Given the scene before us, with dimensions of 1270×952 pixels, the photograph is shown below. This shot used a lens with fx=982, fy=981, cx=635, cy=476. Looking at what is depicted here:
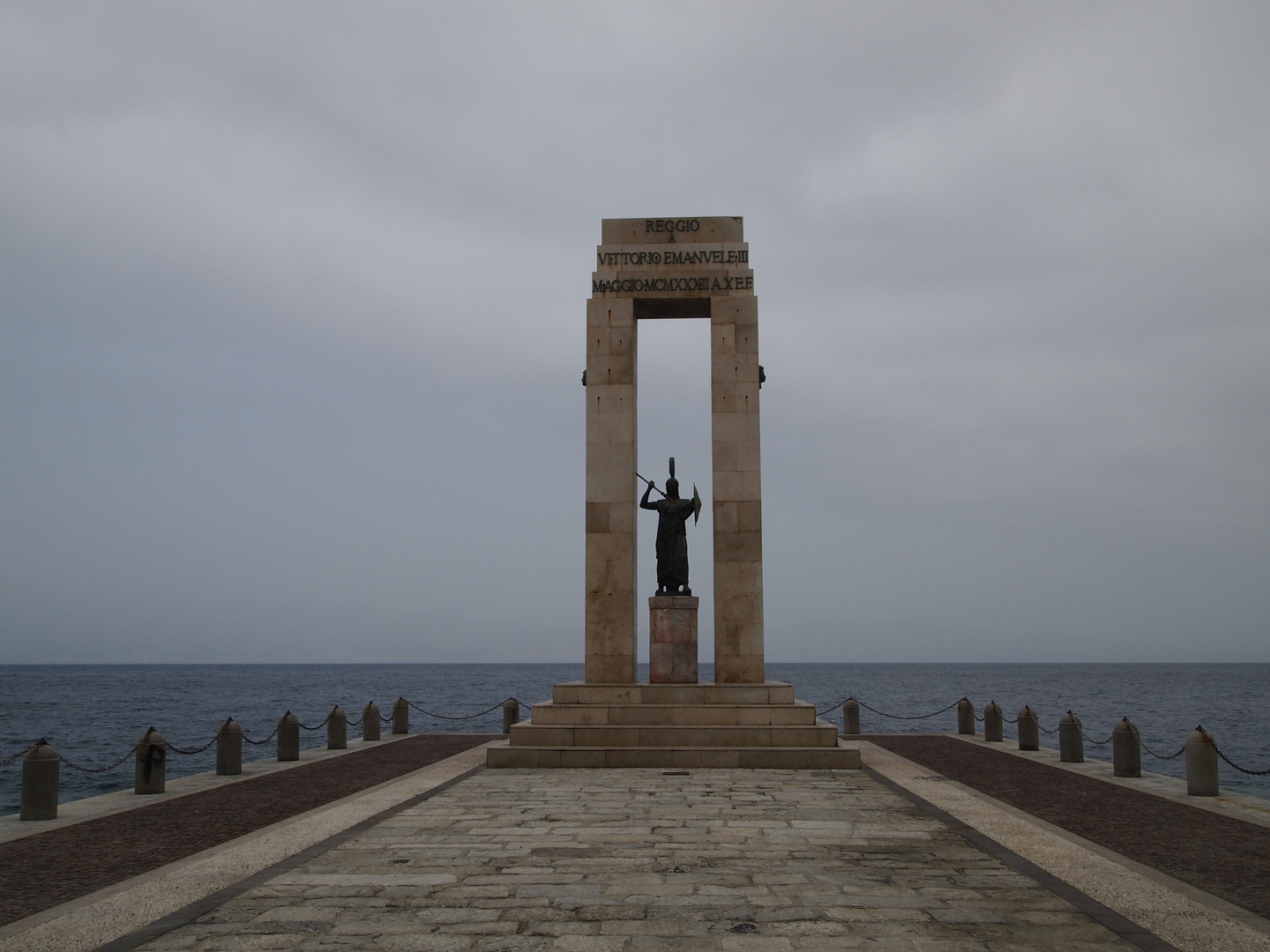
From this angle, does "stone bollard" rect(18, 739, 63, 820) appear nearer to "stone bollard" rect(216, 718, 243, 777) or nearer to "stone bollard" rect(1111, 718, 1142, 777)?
"stone bollard" rect(216, 718, 243, 777)

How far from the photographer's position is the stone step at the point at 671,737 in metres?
17.8

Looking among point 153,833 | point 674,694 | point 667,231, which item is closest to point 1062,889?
point 153,833

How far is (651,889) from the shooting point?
332 inches

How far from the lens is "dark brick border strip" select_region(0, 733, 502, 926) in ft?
30.4

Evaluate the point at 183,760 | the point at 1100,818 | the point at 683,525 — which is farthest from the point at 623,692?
the point at 183,760

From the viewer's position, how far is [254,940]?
710cm

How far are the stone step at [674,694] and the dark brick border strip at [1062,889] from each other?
19.5 feet

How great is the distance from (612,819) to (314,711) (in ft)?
186

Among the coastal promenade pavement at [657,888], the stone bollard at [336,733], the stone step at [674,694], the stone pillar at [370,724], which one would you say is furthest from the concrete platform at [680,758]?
the stone pillar at [370,724]

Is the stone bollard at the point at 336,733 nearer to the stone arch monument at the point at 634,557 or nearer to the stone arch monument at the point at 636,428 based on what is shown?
the stone arch monument at the point at 634,557

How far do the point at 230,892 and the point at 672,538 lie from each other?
13.0 m

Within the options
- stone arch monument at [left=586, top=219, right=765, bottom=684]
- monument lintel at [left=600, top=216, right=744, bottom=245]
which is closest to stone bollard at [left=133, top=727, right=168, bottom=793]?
stone arch monument at [left=586, top=219, right=765, bottom=684]

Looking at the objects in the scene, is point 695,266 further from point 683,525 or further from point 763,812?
point 763,812

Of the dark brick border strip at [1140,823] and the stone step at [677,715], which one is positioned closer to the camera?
the dark brick border strip at [1140,823]
